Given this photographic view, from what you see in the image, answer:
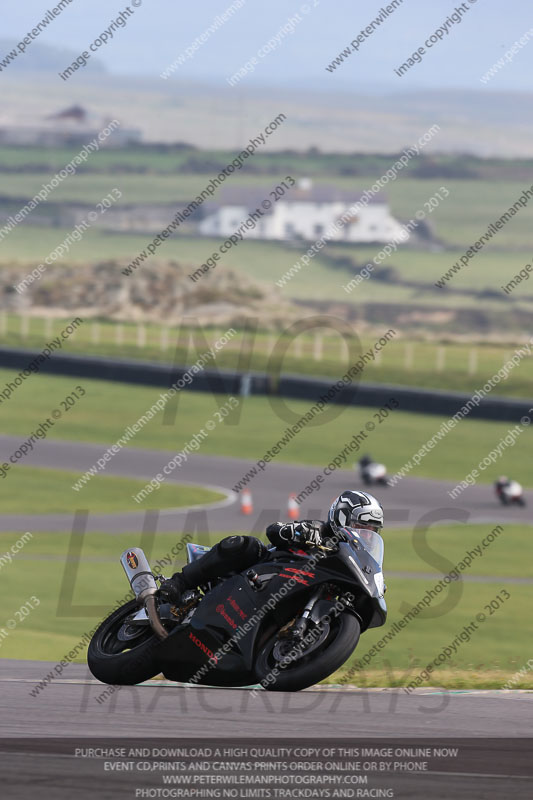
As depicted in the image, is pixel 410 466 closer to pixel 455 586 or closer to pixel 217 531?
pixel 217 531

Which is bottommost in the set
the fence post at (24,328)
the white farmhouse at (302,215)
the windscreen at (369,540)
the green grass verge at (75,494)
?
the white farmhouse at (302,215)

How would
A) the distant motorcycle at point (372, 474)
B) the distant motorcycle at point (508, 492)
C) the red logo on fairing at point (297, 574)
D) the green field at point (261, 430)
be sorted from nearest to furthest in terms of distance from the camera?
the red logo on fairing at point (297, 574) < the distant motorcycle at point (508, 492) < the distant motorcycle at point (372, 474) < the green field at point (261, 430)

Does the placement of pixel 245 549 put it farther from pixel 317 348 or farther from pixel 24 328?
pixel 24 328

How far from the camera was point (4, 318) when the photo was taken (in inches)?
2437

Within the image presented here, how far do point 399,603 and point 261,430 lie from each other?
19938 millimetres

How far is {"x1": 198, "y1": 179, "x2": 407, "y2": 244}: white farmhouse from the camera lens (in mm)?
120144

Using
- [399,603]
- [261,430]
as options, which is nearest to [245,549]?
[399,603]

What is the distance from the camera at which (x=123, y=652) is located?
7949 mm

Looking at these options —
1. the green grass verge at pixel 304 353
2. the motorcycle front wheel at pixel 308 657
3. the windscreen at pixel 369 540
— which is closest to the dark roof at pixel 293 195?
the green grass verge at pixel 304 353

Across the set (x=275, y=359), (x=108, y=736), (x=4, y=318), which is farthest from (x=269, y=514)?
(x=4, y=318)

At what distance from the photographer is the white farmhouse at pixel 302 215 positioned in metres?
120

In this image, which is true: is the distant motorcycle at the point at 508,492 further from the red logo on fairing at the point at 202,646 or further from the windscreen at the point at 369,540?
the red logo on fairing at the point at 202,646

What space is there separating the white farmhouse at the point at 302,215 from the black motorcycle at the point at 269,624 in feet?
359

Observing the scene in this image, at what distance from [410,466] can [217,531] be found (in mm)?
11421
